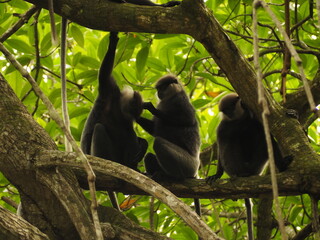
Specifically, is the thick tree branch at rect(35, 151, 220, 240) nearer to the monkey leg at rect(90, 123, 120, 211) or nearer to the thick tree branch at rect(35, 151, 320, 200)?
the thick tree branch at rect(35, 151, 320, 200)

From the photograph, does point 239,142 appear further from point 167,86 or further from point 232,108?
point 167,86

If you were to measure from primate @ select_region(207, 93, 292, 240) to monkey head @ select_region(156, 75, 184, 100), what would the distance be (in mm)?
708

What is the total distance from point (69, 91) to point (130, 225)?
204 cm

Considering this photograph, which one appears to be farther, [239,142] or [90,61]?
[239,142]

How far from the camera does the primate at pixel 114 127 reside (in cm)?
543

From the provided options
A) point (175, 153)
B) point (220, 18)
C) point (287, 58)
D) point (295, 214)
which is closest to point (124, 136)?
point (175, 153)

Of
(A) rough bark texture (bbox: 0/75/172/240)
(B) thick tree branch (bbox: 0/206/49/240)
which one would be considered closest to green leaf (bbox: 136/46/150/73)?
(A) rough bark texture (bbox: 0/75/172/240)

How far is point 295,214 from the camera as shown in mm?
5594

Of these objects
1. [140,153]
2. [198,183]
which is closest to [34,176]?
[198,183]

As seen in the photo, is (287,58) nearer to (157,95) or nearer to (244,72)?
(244,72)

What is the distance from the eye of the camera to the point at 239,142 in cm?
564

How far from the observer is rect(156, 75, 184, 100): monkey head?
6160 millimetres

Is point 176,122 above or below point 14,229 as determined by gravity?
above

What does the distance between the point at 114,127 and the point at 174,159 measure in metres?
0.81
